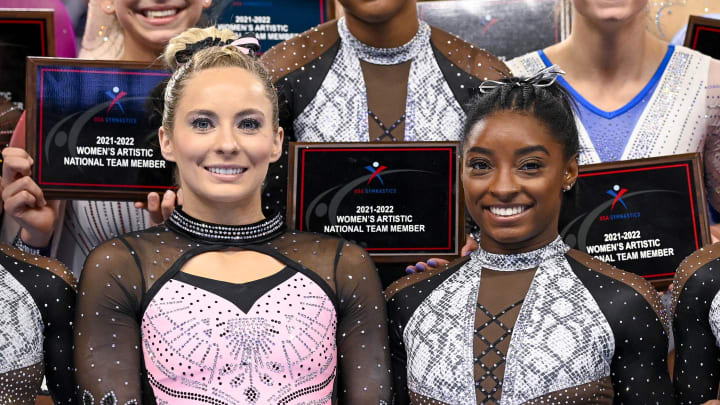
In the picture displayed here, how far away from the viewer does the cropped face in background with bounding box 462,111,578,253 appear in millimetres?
2469

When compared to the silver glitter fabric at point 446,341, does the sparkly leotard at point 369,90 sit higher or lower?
higher

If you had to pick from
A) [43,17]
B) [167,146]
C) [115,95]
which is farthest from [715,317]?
[43,17]

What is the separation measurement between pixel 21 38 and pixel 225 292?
1.19 meters

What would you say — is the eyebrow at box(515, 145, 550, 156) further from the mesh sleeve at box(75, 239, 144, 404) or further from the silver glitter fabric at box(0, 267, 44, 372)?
the silver glitter fabric at box(0, 267, 44, 372)

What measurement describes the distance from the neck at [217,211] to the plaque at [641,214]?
0.78 m

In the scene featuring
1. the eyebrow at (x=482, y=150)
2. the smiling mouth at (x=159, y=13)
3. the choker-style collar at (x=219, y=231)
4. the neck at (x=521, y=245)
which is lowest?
the neck at (x=521, y=245)

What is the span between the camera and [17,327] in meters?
2.38

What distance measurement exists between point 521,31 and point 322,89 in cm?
115

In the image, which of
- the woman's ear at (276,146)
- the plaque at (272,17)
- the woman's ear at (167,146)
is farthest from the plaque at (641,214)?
the plaque at (272,17)

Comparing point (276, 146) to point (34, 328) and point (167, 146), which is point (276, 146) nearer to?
point (167, 146)

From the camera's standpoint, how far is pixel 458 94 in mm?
2908

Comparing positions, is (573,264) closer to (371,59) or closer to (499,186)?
(499,186)

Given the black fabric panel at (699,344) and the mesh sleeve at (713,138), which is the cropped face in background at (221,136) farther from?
the mesh sleeve at (713,138)

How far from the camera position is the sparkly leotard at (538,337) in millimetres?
2363
